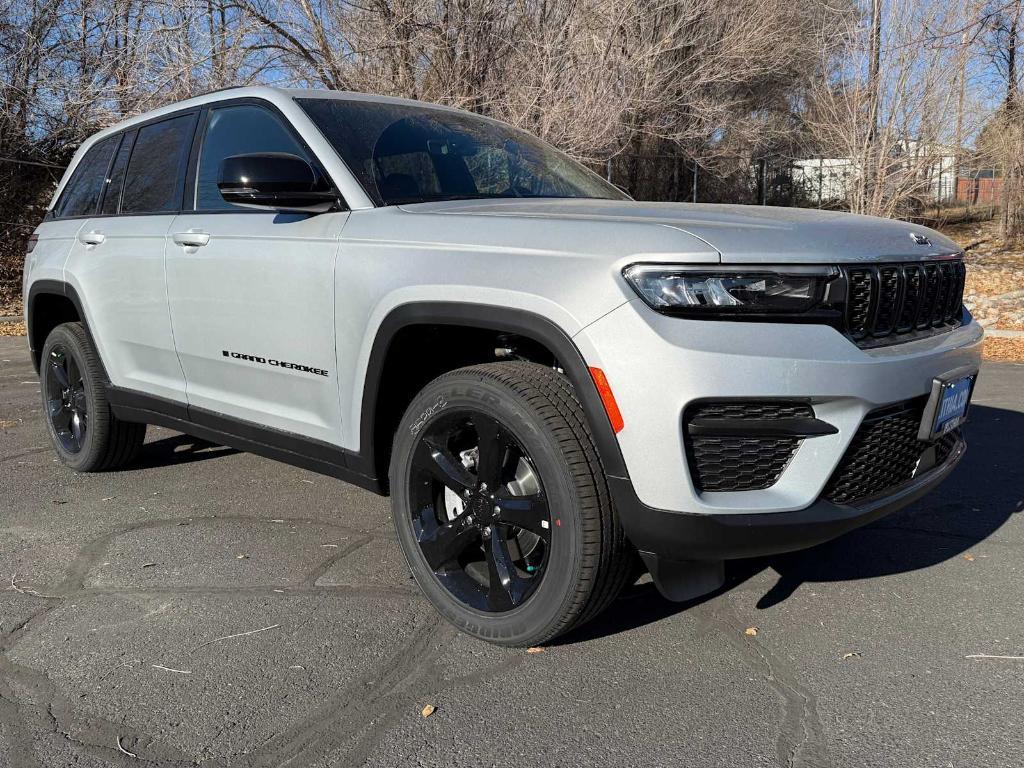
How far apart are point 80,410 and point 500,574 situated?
10.4ft

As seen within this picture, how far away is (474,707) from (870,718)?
3.54ft

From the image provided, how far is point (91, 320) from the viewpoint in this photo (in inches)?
184

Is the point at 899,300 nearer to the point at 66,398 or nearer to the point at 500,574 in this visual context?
the point at 500,574

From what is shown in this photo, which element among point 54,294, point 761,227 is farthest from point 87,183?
point 761,227

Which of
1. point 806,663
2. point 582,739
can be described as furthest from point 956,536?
point 582,739

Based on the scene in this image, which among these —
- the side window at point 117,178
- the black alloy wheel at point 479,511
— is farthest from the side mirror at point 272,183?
the side window at point 117,178

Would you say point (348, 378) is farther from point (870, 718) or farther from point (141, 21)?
point (141, 21)

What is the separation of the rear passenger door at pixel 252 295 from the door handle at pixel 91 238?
0.72 meters

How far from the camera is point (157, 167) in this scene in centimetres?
443

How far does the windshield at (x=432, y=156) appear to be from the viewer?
138 inches

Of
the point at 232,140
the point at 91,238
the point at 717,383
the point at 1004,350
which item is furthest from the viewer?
the point at 1004,350

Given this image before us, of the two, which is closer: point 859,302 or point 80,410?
point 859,302

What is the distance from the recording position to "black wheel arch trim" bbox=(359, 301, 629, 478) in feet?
8.37

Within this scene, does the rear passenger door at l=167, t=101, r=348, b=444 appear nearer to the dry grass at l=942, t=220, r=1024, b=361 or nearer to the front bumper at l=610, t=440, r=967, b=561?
the front bumper at l=610, t=440, r=967, b=561
